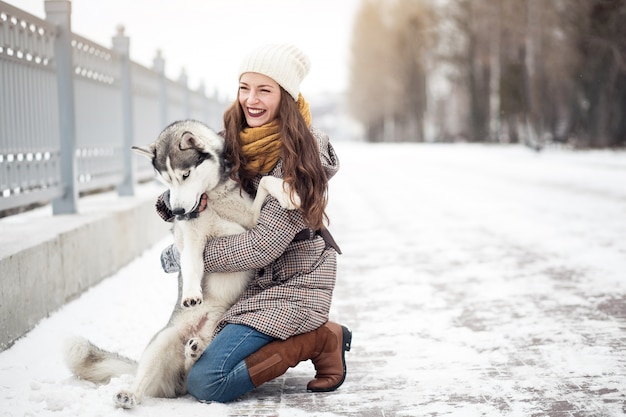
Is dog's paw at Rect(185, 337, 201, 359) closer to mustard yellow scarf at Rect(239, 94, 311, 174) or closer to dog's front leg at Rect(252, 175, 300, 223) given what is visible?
dog's front leg at Rect(252, 175, 300, 223)

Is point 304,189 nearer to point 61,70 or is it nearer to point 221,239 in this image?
point 221,239

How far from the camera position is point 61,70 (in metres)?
7.11

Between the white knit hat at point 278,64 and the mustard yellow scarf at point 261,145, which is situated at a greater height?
the white knit hat at point 278,64

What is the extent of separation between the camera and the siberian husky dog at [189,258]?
3768 millimetres

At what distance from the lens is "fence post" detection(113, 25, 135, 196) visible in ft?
32.3

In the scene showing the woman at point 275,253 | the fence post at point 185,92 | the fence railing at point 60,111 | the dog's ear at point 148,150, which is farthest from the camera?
the fence post at point 185,92

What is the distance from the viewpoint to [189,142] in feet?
12.6

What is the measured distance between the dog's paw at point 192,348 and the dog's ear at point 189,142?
891 mm

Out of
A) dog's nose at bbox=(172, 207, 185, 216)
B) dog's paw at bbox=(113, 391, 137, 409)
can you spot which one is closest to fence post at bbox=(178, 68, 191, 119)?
dog's nose at bbox=(172, 207, 185, 216)

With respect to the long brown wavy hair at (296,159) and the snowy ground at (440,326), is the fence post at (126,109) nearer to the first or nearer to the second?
the snowy ground at (440,326)

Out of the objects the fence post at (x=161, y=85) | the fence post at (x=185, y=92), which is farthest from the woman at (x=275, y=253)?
the fence post at (x=185, y=92)

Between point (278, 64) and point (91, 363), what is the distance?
5.71 ft

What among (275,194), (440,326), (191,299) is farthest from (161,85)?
(191,299)

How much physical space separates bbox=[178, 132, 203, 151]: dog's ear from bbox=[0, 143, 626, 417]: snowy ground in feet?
3.90
